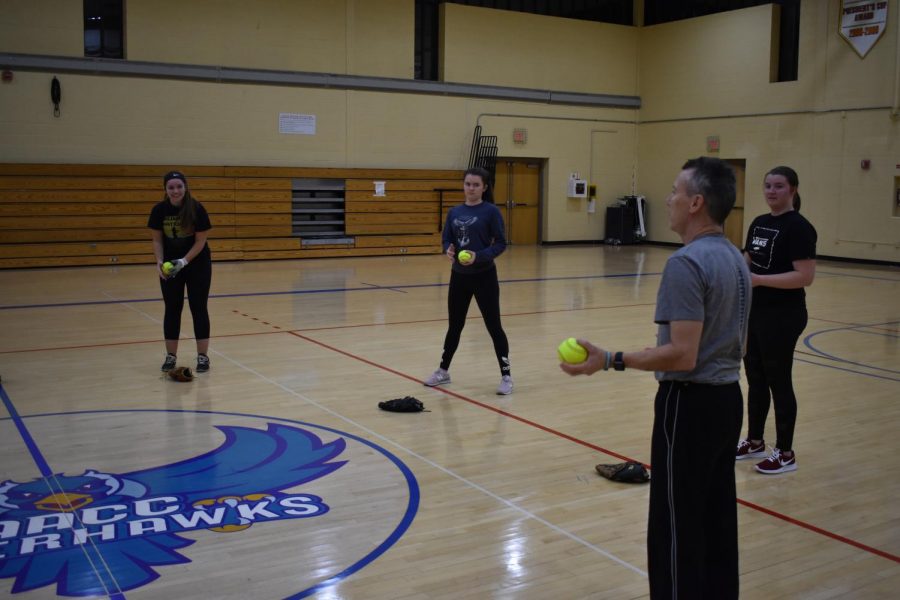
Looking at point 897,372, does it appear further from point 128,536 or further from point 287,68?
point 287,68

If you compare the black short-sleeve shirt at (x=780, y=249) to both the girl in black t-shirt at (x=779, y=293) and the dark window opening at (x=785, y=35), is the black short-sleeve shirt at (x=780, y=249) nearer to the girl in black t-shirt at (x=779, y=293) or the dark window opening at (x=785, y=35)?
the girl in black t-shirt at (x=779, y=293)

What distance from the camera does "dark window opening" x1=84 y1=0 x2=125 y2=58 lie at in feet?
55.9

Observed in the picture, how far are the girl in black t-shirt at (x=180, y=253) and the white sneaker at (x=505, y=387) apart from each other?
268 cm

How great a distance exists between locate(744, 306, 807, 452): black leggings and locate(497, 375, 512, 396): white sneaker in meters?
2.17

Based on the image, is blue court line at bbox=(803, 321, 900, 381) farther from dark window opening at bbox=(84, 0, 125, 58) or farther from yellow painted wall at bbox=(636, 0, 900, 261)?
dark window opening at bbox=(84, 0, 125, 58)

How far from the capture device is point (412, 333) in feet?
32.5

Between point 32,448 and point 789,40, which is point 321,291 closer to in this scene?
point 32,448

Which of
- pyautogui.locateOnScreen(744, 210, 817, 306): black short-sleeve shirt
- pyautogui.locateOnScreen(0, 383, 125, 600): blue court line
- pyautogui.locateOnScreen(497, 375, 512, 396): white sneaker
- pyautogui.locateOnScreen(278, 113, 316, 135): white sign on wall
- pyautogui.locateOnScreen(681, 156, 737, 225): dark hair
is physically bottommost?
pyautogui.locateOnScreen(0, 383, 125, 600): blue court line

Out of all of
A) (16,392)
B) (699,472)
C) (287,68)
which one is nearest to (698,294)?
(699,472)

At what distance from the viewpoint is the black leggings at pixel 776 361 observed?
16.7ft

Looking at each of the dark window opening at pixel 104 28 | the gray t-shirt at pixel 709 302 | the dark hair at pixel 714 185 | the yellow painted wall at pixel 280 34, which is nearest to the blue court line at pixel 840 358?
the gray t-shirt at pixel 709 302

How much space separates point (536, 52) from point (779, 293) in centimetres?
1834

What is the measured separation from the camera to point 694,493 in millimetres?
2893

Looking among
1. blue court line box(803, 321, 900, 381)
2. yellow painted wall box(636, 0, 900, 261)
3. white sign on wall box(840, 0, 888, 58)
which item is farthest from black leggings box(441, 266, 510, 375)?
white sign on wall box(840, 0, 888, 58)
